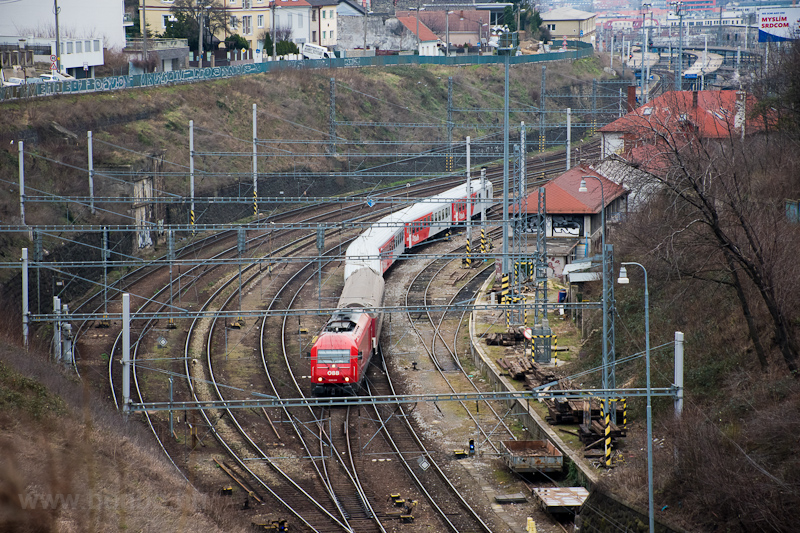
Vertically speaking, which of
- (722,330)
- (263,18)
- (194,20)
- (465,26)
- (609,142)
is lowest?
(722,330)

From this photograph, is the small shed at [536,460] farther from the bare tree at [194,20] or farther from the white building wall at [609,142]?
the bare tree at [194,20]

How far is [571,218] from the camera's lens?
3941 centimetres

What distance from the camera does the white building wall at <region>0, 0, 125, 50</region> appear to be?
200 ft

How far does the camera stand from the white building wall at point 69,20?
60.8m

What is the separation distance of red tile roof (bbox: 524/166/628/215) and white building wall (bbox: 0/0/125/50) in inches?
1366

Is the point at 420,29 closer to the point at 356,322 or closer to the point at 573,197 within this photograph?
the point at 573,197

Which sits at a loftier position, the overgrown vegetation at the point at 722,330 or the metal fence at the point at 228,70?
the metal fence at the point at 228,70

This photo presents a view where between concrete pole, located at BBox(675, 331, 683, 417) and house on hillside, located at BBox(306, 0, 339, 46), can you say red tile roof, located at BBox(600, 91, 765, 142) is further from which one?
house on hillside, located at BBox(306, 0, 339, 46)

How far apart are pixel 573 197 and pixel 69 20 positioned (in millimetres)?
40743

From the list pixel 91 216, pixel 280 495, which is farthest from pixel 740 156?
pixel 91 216

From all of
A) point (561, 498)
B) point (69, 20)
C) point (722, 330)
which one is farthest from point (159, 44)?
point (561, 498)

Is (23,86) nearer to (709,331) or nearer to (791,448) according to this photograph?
(709,331)

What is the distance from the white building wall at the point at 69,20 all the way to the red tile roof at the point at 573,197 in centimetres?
3470

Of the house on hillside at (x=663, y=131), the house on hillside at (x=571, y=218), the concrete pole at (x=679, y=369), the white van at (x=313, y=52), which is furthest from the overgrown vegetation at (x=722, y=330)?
the white van at (x=313, y=52)
